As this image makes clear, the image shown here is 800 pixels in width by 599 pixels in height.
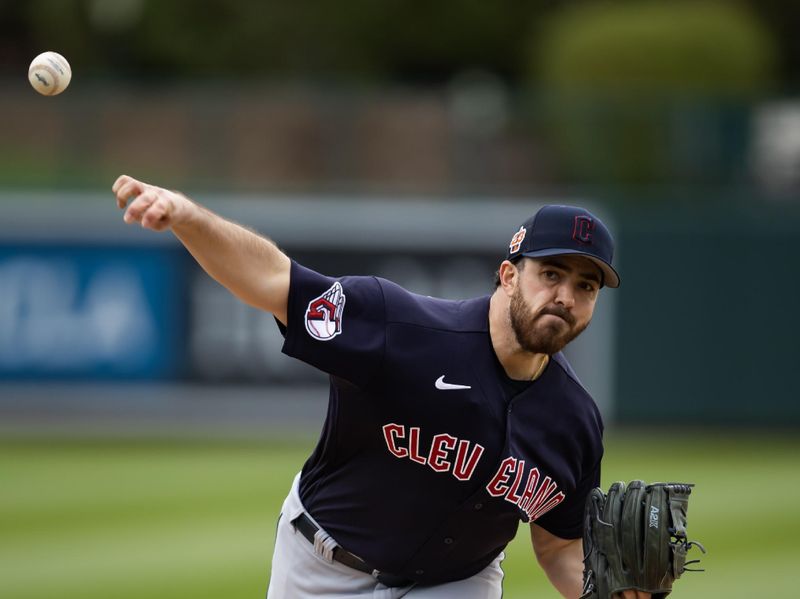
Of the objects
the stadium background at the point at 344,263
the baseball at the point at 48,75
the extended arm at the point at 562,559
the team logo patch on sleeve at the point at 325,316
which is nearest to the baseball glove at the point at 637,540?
the extended arm at the point at 562,559

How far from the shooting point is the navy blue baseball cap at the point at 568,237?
4.37m

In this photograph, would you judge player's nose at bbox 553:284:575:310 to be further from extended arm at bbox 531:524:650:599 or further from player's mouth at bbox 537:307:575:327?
extended arm at bbox 531:524:650:599

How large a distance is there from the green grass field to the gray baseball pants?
11.4 feet

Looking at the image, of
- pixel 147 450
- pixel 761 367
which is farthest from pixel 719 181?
pixel 147 450

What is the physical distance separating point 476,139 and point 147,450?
552cm

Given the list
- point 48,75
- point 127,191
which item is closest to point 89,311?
point 48,75

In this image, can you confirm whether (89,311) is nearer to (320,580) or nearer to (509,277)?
(320,580)

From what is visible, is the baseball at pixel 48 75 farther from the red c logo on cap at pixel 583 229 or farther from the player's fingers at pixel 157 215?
the red c logo on cap at pixel 583 229

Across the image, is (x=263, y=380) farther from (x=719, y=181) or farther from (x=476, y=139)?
(x=719, y=181)

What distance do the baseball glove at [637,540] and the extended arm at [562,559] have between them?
0.25 metres

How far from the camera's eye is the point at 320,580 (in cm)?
471

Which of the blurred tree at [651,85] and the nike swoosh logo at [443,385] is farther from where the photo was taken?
the blurred tree at [651,85]

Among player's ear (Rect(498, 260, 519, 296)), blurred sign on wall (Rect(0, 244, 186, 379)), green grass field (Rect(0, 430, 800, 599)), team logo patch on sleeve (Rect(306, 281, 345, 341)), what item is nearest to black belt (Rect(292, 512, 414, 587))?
team logo patch on sleeve (Rect(306, 281, 345, 341))

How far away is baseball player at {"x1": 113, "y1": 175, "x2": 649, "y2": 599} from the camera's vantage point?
4320 millimetres
